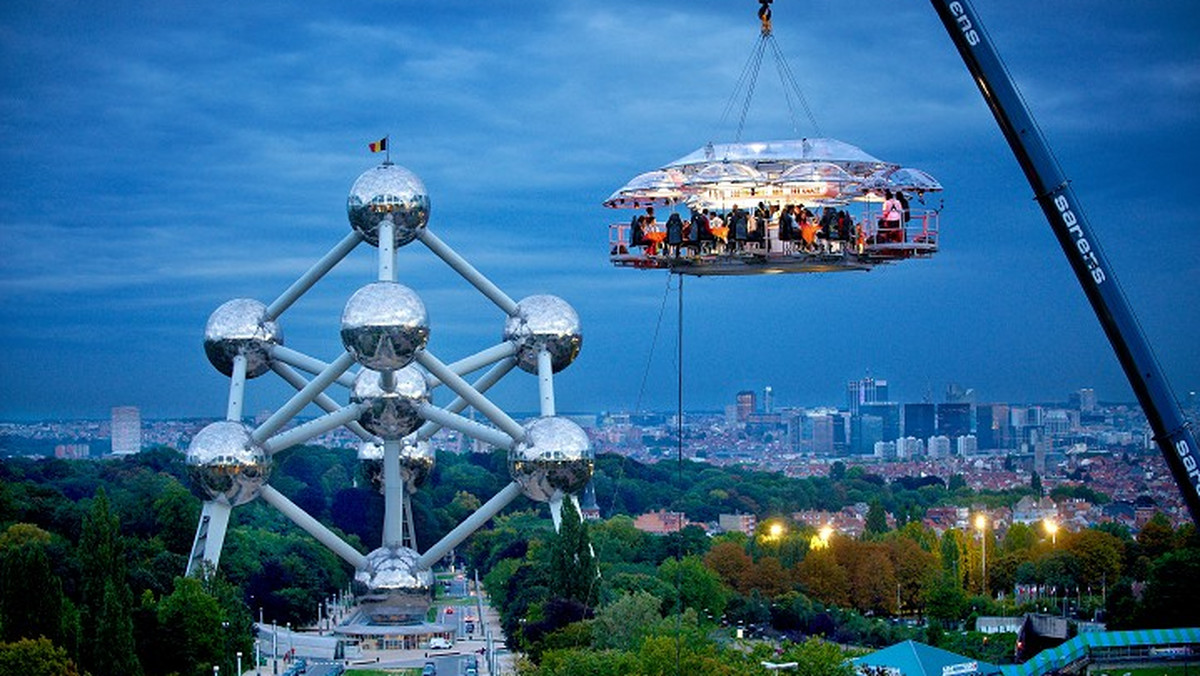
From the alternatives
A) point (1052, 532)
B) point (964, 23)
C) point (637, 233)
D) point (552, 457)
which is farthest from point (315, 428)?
point (1052, 532)

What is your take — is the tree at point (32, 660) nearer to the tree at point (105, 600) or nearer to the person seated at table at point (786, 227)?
the tree at point (105, 600)

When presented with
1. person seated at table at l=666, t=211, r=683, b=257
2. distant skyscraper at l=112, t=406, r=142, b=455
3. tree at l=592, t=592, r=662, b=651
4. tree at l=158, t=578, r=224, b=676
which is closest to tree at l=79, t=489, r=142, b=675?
tree at l=158, t=578, r=224, b=676

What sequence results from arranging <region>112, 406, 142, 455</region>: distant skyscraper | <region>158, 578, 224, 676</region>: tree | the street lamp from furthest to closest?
<region>112, 406, 142, 455</region>: distant skyscraper, the street lamp, <region>158, 578, 224, 676</region>: tree

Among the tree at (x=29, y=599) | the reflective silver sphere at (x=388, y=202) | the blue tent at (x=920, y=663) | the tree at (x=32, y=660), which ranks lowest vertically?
the blue tent at (x=920, y=663)

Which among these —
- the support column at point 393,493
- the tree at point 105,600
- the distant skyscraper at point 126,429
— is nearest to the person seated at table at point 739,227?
the tree at point 105,600

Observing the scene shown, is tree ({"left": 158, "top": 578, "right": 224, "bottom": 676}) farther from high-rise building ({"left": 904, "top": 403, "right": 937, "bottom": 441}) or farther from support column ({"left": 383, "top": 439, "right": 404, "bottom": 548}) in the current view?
high-rise building ({"left": 904, "top": 403, "right": 937, "bottom": 441})

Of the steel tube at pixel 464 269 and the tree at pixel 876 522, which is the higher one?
the steel tube at pixel 464 269
